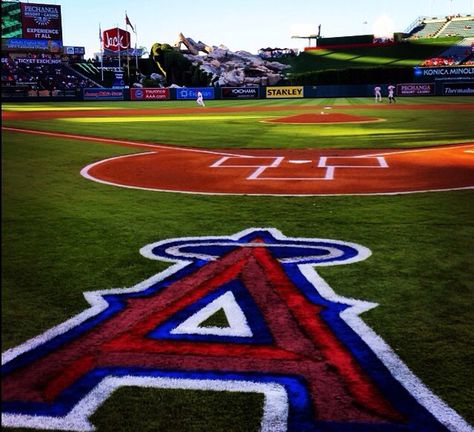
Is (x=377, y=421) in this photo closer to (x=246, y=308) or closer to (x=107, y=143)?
(x=246, y=308)

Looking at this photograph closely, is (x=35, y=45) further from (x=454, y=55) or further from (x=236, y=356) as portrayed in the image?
(x=236, y=356)

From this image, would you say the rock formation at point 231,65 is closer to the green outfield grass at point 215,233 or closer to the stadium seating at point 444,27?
the stadium seating at point 444,27

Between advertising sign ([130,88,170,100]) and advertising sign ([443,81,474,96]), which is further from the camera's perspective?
advertising sign ([130,88,170,100])

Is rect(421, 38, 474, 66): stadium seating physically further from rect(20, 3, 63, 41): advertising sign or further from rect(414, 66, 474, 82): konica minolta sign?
rect(20, 3, 63, 41): advertising sign

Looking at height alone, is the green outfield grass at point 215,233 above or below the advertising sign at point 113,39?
below

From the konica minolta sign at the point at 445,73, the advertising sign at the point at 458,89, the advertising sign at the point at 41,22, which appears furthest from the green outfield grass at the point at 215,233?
the advertising sign at the point at 41,22

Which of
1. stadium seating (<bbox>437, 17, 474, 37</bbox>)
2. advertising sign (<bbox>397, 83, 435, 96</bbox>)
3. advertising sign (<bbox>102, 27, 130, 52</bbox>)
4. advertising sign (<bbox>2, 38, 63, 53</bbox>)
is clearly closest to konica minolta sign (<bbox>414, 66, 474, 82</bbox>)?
advertising sign (<bbox>397, 83, 435, 96</bbox>)

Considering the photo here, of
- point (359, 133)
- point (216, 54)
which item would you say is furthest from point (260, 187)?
point (216, 54)
